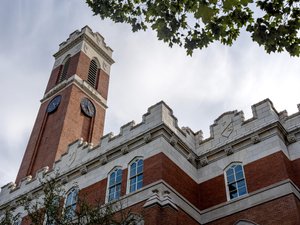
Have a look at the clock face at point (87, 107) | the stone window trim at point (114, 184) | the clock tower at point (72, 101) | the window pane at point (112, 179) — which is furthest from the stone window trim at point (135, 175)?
the clock face at point (87, 107)

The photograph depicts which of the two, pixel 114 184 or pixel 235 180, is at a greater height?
pixel 114 184

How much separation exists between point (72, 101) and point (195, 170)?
56.6 feet

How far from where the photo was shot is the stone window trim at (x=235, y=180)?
62.0ft

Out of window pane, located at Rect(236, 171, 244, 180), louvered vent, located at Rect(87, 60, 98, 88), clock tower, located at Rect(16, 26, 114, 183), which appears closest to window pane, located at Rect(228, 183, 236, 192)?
window pane, located at Rect(236, 171, 244, 180)

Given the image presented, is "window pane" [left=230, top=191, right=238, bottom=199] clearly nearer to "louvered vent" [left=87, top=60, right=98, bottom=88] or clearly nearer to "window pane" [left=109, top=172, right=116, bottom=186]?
"window pane" [left=109, top=172, right=116, bottom=186]

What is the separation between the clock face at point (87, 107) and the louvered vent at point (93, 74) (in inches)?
113

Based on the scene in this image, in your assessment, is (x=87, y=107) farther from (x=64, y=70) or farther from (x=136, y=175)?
(x=136, y=175)

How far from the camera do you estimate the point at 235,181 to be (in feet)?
63.7

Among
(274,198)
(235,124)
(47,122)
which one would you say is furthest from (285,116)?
(47,122)

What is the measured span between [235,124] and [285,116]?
2432 mm

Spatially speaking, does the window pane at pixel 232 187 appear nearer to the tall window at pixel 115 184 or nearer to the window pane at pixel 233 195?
the window pane at pixel 233 195

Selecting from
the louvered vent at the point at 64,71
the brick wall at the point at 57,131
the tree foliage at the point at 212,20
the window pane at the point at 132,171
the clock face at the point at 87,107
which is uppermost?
the louvered vent at the point at 64,71

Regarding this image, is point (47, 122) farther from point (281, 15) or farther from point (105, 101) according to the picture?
point (281, 15)

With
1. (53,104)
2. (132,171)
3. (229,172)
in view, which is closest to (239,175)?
(229,172)
